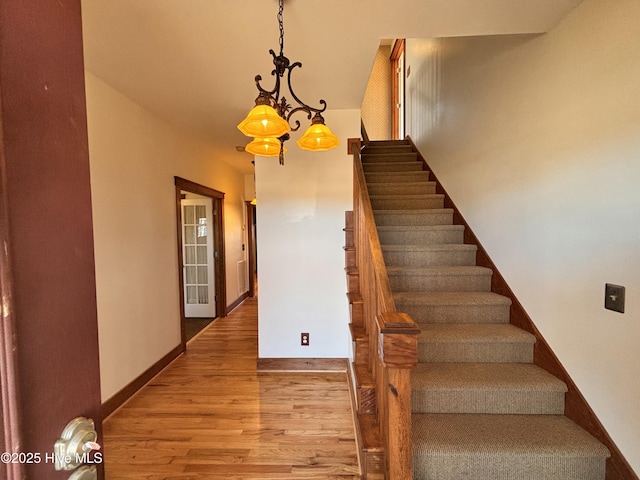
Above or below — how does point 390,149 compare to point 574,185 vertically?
above

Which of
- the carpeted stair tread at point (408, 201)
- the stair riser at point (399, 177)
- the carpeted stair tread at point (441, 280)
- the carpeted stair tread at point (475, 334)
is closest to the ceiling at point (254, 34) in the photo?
the carpeted stair tread at point (408, 201)

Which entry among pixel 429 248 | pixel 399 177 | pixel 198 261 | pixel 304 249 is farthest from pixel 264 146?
pixel 198 261

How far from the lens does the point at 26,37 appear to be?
1.35 feet

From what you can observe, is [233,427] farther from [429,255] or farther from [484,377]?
[429,255]

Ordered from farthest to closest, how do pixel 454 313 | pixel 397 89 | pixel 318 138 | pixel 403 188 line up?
pixel 397 89 < pixel 403 188 < pixel 454 313 < pixel 318 138

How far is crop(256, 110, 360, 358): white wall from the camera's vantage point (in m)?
2.98

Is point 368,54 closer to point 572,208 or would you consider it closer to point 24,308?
point 572,208

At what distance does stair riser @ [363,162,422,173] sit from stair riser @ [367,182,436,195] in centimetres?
48

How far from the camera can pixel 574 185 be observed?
1560mm

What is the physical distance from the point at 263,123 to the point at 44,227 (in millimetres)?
1050

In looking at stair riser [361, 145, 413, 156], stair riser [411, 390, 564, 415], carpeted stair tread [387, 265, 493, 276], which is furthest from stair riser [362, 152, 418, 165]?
stair riser [411, 390, 564, 415]

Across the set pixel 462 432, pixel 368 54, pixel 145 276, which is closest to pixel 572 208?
pixel 462 432

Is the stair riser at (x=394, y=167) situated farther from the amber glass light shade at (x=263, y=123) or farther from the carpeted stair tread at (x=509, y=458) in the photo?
the carpeted stair tread at (x=509, y=458)

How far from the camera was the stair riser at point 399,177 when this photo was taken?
3661 mm
